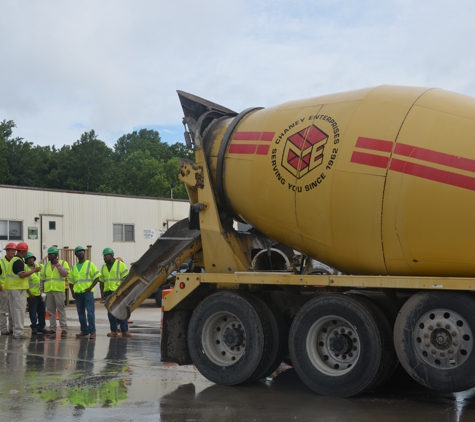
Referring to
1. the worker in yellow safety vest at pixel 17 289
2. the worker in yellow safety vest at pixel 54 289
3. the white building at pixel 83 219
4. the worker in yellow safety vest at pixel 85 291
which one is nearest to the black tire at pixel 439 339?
the worker in yellow safety vest at pixel 85 291

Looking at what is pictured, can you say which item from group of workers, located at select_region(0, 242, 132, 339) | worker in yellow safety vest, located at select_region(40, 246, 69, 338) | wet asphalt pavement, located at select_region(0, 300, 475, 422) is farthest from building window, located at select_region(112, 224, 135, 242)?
wet asphalt pavement, located at select_region(0, 300, 475, 422)

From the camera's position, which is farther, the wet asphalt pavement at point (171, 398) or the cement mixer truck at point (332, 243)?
the cement mixer truck at point (332, 243)

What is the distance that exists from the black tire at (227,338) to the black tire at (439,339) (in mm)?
1765

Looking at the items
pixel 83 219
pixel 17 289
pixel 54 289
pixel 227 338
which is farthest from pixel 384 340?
pixel 83 219

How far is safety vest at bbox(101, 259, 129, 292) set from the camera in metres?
14.6

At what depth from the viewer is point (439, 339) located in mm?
7102

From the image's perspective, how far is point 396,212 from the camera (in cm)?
752

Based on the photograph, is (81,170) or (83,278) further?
(81,170)

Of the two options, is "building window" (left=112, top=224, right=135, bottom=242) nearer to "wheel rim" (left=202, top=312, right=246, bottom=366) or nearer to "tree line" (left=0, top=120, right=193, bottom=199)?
"wheel rim" (left=202, top=312, right=246, bottom=366)

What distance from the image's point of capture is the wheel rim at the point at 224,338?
8.66m

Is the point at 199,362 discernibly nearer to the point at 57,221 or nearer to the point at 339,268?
the point at 339,268

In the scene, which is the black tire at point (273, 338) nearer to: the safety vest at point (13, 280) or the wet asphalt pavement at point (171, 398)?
the wet asphalt pavement at point (171, 398)

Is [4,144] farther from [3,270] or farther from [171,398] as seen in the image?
[171,398]

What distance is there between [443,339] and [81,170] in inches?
2383
